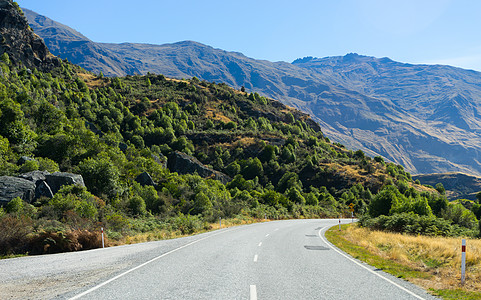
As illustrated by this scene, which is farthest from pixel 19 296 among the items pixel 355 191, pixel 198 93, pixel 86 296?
pixel 198 93

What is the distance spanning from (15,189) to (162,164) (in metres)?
50.9

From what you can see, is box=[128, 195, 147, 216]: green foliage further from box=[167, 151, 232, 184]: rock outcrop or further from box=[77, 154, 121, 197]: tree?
box=[167, 151, 232, 184]: rock outcrop

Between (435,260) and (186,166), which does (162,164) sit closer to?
(186,166)

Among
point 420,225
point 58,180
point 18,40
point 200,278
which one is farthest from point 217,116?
point 200,278

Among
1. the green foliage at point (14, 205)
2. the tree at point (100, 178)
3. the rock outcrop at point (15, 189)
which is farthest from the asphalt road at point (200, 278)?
the tree at point (100, 178)

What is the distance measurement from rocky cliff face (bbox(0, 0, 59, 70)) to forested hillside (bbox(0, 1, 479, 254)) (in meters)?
1.40

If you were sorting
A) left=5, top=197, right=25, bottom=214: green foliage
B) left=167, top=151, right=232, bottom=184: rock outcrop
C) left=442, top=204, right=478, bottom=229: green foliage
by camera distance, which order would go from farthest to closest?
1. left=167, top=151, right=232, bottom=184: rock outcrop
2. left=442, top=204, right=478, bottom=229: green foliage
3. left=5, top=197, right=25, bottom=214: green foliage

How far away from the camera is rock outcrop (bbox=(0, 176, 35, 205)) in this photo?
22.4 metres

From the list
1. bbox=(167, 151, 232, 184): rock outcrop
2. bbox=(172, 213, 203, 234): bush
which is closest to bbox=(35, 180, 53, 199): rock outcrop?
bbox=(172, 213, 203, 234): bush

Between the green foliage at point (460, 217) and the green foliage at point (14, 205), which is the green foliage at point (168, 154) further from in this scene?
the green foliage at point (460, 217)

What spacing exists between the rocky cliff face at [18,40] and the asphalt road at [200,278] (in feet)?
341

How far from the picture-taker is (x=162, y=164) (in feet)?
243

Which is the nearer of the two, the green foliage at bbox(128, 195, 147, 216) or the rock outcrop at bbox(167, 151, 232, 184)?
the green foliage at bbox(128, 195, 147, 216)

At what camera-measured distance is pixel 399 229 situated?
2477cm
